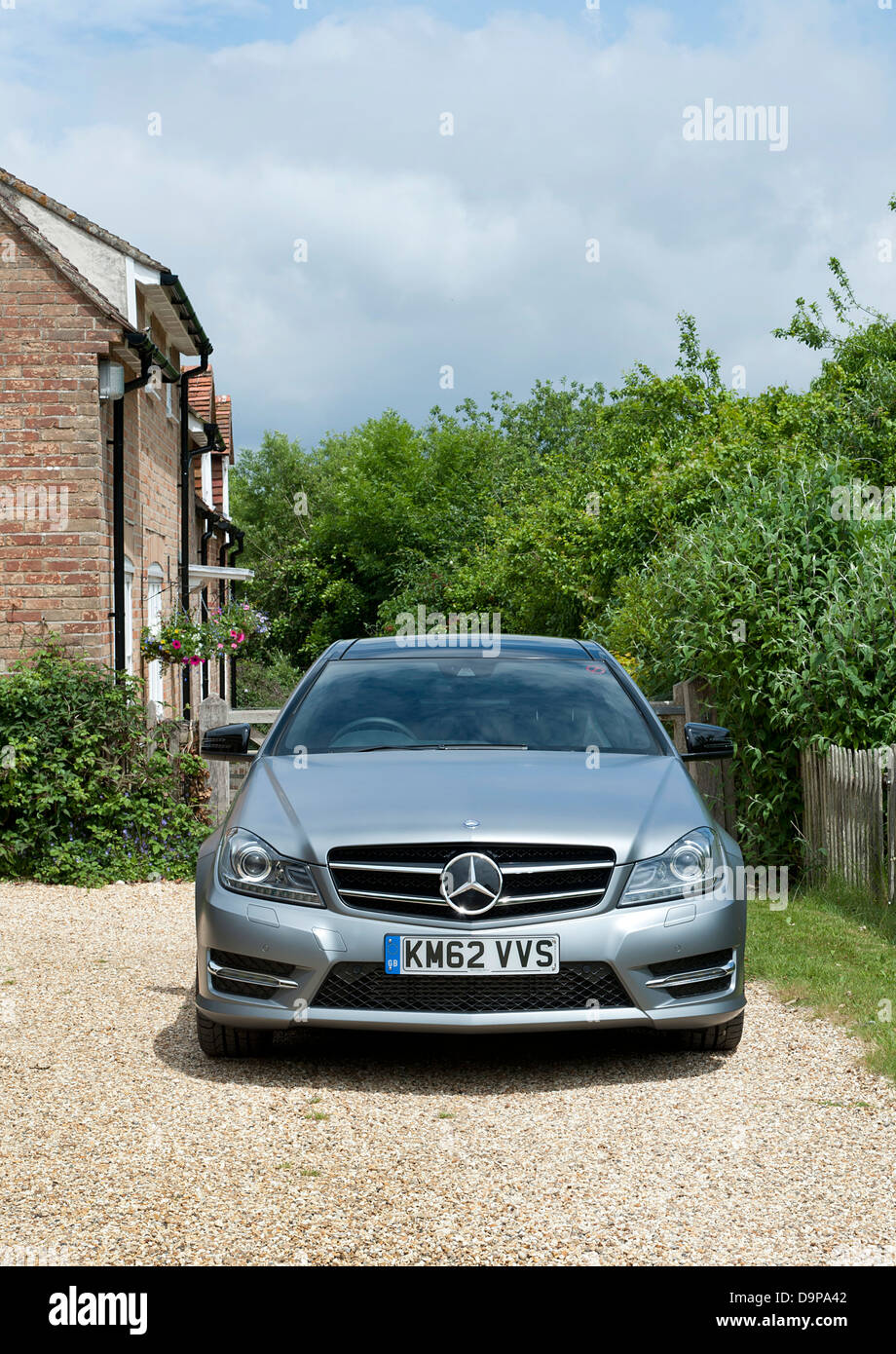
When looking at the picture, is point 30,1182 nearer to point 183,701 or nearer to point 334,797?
point 334,797

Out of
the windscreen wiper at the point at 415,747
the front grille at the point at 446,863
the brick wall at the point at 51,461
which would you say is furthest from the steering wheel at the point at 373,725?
the brick wall at the point at 51,461

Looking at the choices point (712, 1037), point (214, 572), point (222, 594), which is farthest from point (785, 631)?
point (222, 594)

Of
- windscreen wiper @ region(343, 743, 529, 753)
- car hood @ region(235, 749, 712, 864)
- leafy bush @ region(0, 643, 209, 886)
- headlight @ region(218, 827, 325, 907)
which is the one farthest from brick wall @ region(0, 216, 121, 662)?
headlight @ region(218, 827, 325, 907)

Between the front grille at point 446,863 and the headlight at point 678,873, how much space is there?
11 cm

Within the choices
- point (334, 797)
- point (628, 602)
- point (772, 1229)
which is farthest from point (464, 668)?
point (628, 602)

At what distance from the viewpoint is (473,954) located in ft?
15.0

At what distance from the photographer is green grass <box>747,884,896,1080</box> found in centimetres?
570

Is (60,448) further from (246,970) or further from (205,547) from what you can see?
(205,547)

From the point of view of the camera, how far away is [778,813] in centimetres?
927

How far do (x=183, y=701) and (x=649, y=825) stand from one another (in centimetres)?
1334

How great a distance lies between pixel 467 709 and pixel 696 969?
161cm

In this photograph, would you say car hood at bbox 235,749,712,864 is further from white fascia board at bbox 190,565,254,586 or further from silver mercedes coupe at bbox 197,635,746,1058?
white fascia board at bbox 190,565,254,586

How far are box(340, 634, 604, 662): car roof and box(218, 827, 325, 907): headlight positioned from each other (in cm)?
174

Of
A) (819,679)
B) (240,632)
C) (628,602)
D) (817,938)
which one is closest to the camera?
(817,938)
